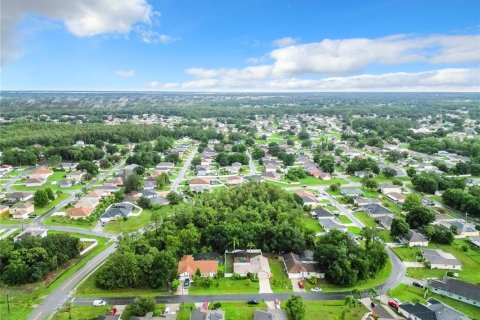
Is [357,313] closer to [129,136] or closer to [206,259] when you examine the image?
[206,259]

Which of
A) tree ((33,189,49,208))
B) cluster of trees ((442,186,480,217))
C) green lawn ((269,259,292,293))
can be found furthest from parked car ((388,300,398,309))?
tree ((33,189,49,208))

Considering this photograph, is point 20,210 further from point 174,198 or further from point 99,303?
point 99,303

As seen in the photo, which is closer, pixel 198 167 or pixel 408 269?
pixel 408 269

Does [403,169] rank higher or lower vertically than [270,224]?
lower

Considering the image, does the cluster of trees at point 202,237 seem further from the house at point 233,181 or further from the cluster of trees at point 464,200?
the cluster of trees at point 464,200

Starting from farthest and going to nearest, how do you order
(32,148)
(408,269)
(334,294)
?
(32,148) < (408,269) < (334,294)

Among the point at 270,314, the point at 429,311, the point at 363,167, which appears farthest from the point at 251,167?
the point at 429,311

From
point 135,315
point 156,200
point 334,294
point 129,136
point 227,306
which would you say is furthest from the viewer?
point 129,136

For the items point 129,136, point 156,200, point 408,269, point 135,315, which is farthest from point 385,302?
point 129,136
